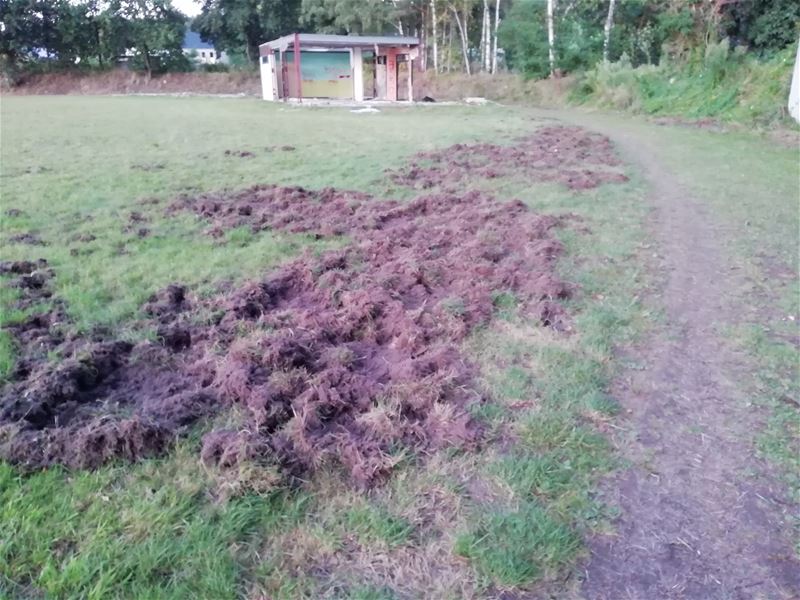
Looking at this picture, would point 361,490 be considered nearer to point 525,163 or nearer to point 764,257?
point 764,257

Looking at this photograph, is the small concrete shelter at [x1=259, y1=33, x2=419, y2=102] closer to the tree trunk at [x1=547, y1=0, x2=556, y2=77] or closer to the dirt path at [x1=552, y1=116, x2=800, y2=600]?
the tree trunk at [x1=547, y1=0, x2=556, y2=77]

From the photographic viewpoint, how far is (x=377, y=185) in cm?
887

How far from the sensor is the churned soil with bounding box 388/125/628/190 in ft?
30.5

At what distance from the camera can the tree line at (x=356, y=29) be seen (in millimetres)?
27062

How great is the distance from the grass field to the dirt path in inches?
4.8

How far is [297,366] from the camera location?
3.56 m

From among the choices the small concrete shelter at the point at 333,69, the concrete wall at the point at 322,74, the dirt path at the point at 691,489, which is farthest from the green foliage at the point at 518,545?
the concrete wall at the point at 322,74

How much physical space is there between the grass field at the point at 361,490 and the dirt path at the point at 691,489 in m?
0.12

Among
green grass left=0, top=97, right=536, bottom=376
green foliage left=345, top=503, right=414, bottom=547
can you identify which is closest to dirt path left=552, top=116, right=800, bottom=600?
green foliage left=345, top=503, right=414, bottom=547

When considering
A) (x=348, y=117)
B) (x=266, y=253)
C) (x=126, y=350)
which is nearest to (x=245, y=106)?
(x=348, y=117)

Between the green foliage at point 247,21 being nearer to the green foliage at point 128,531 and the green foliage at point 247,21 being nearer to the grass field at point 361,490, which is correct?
the grass field at point 361,490

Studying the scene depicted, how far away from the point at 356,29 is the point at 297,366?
39121 mm

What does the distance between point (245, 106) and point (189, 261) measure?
68.8ft

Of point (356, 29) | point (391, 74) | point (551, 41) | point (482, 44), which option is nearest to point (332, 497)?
point (551, 41)
